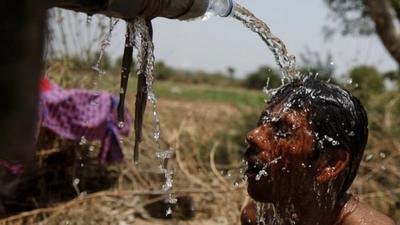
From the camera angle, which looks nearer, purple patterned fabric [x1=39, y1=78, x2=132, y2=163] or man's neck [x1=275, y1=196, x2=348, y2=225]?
man's neck [x1=275, y1=196, x2=348, y2=225]

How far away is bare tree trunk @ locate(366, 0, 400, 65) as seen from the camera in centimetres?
571

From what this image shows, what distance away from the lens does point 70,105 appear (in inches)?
221

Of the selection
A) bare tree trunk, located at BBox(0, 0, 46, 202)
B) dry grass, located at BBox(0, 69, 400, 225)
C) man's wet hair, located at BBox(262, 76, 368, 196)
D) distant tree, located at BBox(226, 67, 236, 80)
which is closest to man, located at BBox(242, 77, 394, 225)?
man's wet hair, located at BBox(262, 76, 368, 196)

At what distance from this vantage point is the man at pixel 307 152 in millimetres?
2365

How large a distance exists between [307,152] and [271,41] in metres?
0.46

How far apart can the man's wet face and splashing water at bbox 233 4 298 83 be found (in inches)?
11.5

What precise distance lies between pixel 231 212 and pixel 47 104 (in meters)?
1.70

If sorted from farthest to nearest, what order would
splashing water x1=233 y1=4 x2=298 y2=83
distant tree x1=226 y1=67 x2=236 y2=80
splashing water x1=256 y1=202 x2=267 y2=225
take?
distant tree x1=226 y1=67 x2=236 y2=80, splashing water x1=256 y1=202 x2=267 y2=225, splashing water x1=233 y1=4 x2=298 y2=83

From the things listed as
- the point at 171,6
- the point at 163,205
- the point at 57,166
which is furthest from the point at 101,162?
the point at 171,6

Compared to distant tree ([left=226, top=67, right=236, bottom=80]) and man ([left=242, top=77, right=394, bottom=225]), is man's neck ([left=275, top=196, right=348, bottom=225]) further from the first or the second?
distant tree ([left=226, top=67, right=236, bottom=80])

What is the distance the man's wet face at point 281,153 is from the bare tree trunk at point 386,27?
3.58 meters

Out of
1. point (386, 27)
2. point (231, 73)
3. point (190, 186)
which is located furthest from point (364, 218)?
point (231, 73)

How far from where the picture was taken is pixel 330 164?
7.87ft

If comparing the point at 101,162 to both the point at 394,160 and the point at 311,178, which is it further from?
the point at 311,178
